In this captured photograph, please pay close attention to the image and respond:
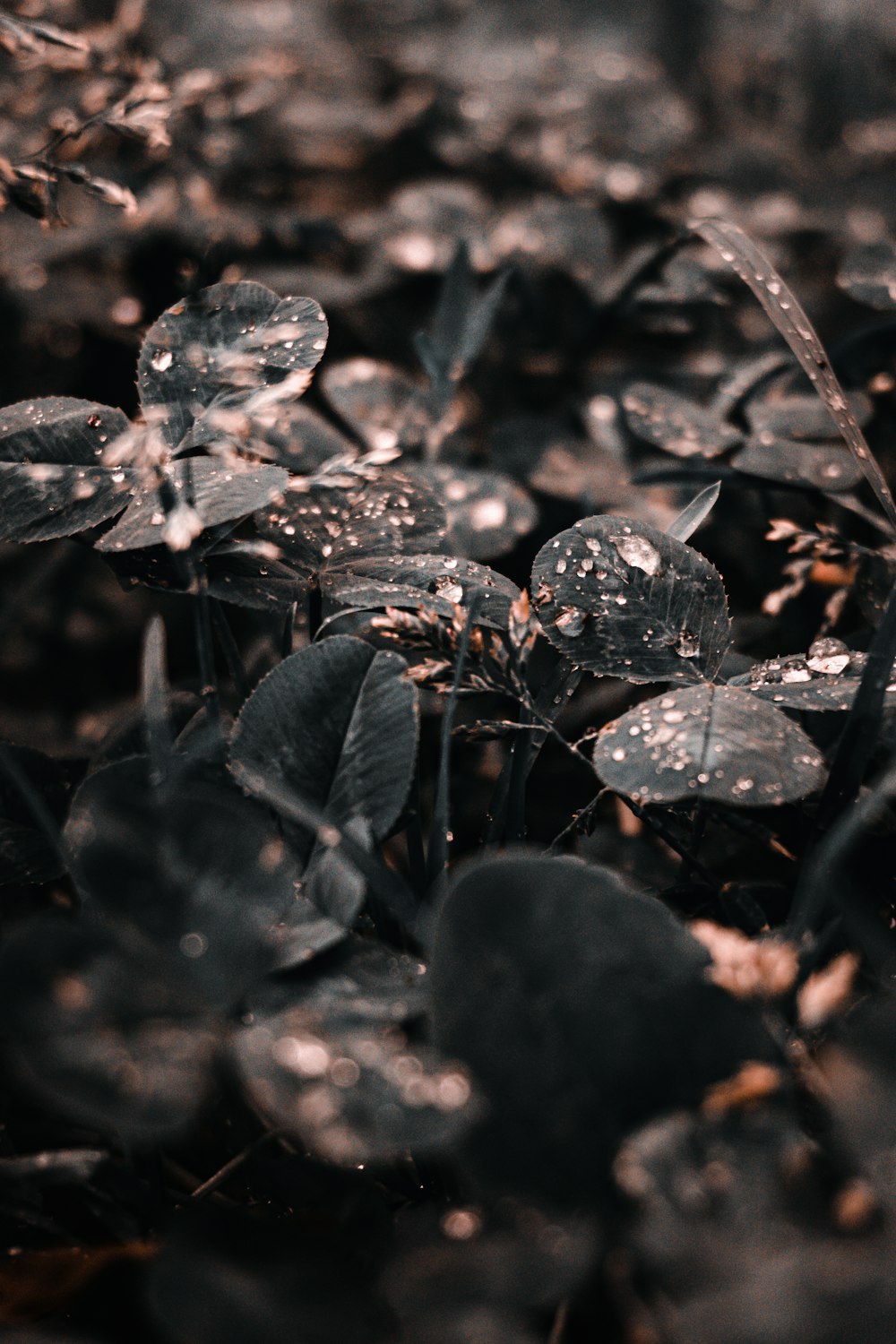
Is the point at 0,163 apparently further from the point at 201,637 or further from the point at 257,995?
the point at 257,995

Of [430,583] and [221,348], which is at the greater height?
[221,348]

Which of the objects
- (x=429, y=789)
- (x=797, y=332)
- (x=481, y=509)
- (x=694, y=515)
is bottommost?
(x=429, y=789)

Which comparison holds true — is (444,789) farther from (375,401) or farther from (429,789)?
(375,401)

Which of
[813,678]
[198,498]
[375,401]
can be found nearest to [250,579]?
[198,498]

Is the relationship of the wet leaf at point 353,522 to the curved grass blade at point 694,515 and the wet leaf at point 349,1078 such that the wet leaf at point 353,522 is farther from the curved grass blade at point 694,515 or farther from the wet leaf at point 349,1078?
the wet leaf at point 349,1078

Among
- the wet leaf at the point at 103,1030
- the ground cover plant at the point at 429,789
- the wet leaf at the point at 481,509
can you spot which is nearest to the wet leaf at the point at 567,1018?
the ground cover plant at the point at 429,789

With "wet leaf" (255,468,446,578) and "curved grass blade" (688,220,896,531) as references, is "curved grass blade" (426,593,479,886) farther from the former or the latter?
"curved grass blade" (688,220,896,531)

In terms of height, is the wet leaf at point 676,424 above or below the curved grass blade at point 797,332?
below
